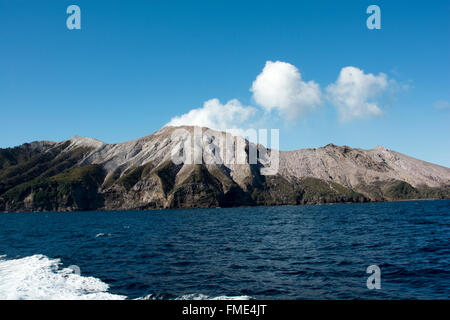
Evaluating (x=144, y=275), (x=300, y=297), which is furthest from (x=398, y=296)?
(x=144, y=275)

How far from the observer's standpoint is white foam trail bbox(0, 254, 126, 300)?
24391mm

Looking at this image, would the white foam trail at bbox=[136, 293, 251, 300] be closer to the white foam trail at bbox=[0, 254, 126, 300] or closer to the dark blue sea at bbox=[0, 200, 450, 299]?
the dark blue sea at bbox=[0, 200, 450, 299]

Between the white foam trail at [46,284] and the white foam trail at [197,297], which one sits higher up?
the white foam trail at [197,297]

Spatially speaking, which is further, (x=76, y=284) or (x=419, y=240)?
(x=419, y=240)

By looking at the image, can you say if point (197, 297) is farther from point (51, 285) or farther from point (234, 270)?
point (51, 285)

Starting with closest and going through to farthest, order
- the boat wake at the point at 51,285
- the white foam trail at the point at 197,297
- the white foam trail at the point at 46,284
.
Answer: the white foam trail at the point at 197,297, the boat wake at the point at 51,285, the white foam trail at the point at 46,284

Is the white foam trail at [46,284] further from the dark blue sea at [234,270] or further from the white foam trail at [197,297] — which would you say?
the white foam trail at [197,297]

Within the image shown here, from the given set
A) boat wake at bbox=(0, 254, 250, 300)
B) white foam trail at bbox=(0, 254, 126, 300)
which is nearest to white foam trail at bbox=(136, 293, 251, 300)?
boat wake at bbox=(0, 254, 250, 300)

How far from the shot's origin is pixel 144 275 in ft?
101

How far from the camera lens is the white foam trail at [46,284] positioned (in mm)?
24391

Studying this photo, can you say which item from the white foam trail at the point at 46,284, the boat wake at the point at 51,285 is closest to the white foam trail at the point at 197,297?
the boat wake at the point at 51,285
